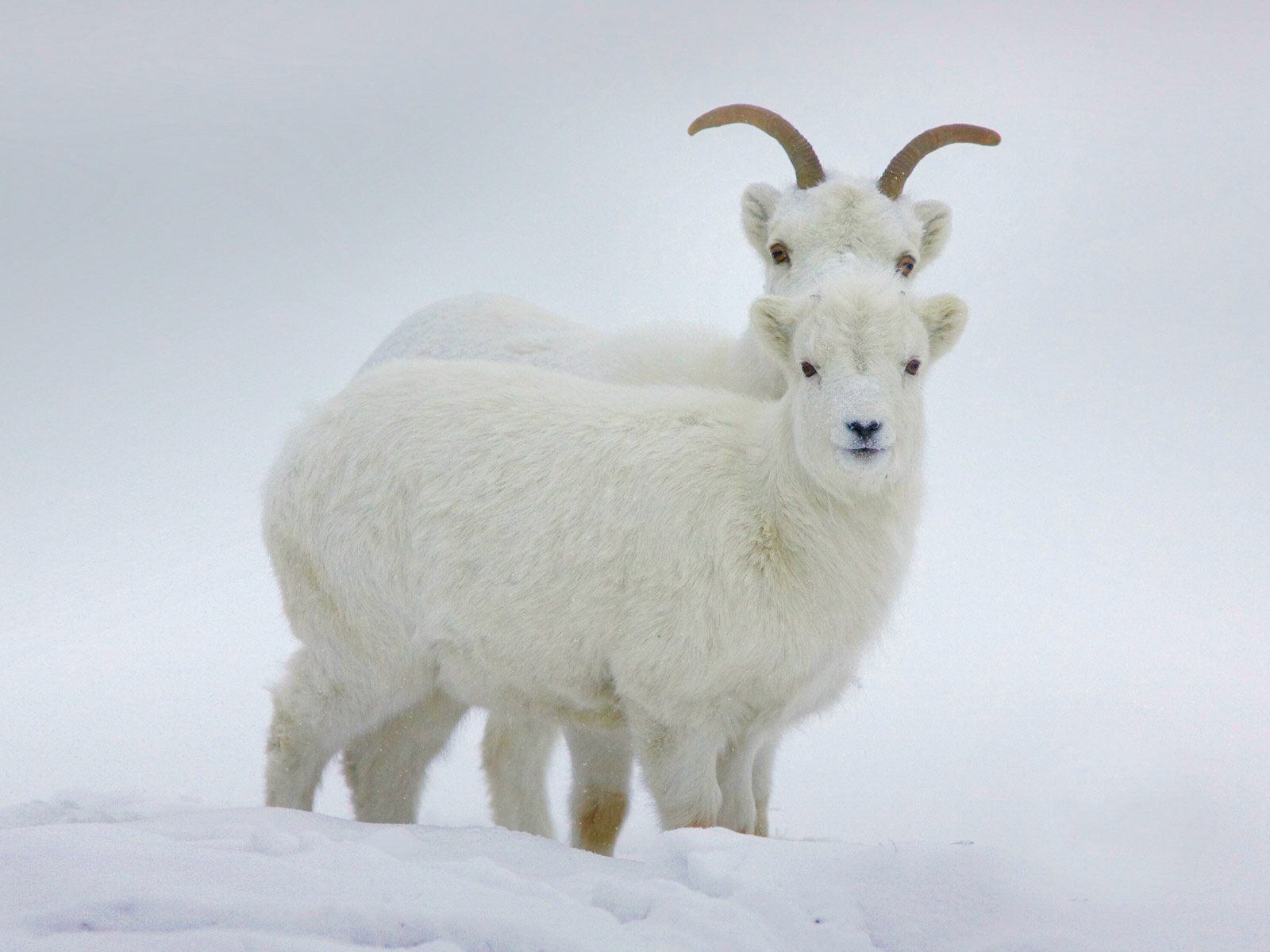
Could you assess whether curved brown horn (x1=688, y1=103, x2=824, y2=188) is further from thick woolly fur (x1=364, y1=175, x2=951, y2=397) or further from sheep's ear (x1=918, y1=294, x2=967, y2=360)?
sheep's ear (x1=918, y1=294, x2=967, y2=360)

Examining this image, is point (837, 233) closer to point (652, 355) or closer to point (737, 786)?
point (652, 355)

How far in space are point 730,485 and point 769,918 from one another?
202cm

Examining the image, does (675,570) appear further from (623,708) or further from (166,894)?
(166,894)

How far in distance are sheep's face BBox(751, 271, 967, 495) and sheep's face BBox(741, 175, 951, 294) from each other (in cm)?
84

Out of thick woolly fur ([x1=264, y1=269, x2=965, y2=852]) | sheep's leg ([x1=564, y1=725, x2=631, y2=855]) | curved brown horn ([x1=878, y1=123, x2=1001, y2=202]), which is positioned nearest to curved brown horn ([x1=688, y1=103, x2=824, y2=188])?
curved brown horn ([x1=878, y1=123, x2=1001, y2=202])

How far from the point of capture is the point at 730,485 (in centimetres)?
571

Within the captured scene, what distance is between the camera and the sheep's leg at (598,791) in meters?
6.97

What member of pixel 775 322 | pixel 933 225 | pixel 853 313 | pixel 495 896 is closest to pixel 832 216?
pixel 933 225

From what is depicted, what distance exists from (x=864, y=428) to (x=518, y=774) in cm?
366

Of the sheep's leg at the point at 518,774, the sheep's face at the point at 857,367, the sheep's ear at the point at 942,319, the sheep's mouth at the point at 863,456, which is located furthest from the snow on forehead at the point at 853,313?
the sheep's leg at the point at 518,774

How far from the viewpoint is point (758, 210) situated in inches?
288

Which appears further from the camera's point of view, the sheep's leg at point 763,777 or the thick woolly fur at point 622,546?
the sheep's leg at point 763,777

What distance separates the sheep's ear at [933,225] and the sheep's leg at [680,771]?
306 centimetres

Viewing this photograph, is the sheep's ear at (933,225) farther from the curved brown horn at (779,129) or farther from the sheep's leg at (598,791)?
the sheep's leg at (598,791)
